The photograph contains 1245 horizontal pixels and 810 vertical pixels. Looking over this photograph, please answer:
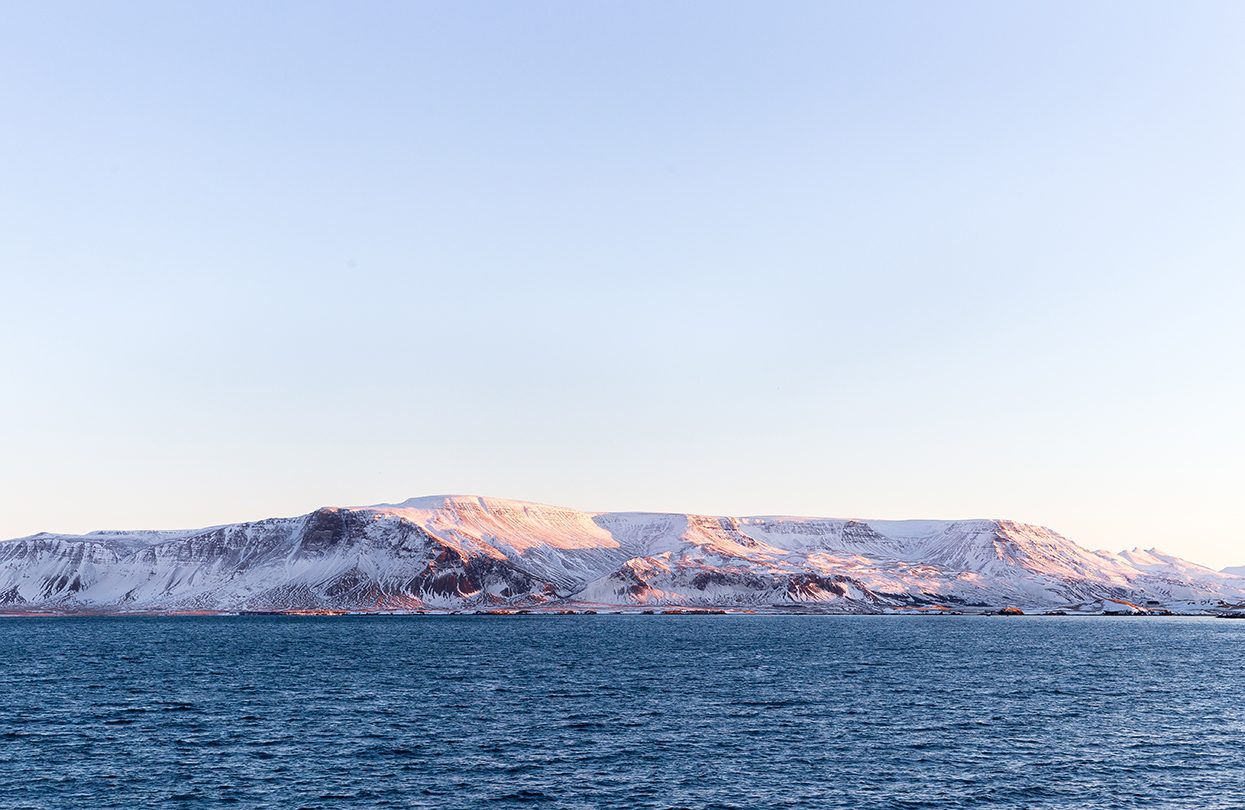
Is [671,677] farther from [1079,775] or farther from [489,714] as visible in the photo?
[1079,775]

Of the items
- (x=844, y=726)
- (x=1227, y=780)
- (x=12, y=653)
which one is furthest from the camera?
(x=12, y=653)

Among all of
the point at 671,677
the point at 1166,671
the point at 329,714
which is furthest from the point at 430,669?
the point at 1166,671

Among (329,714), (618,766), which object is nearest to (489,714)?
(329,714)

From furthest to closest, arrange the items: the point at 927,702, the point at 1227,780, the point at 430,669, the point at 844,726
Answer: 1. the point at 430,669
2. the point at 927,702
3. the point at 844,726
4. the point at 1227,780

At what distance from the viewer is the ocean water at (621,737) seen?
6919cm

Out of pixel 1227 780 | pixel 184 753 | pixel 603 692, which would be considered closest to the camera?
pixel 1227 780

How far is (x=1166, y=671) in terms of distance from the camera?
15812 cm

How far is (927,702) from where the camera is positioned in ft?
374

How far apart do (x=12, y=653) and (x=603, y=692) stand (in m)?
139

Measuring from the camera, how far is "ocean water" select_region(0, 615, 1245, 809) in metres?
69.2

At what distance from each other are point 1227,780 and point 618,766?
44.0m

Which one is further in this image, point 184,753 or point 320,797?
point 184,753

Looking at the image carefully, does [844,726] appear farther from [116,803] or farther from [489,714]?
[116,803]

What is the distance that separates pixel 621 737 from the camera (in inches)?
3538
